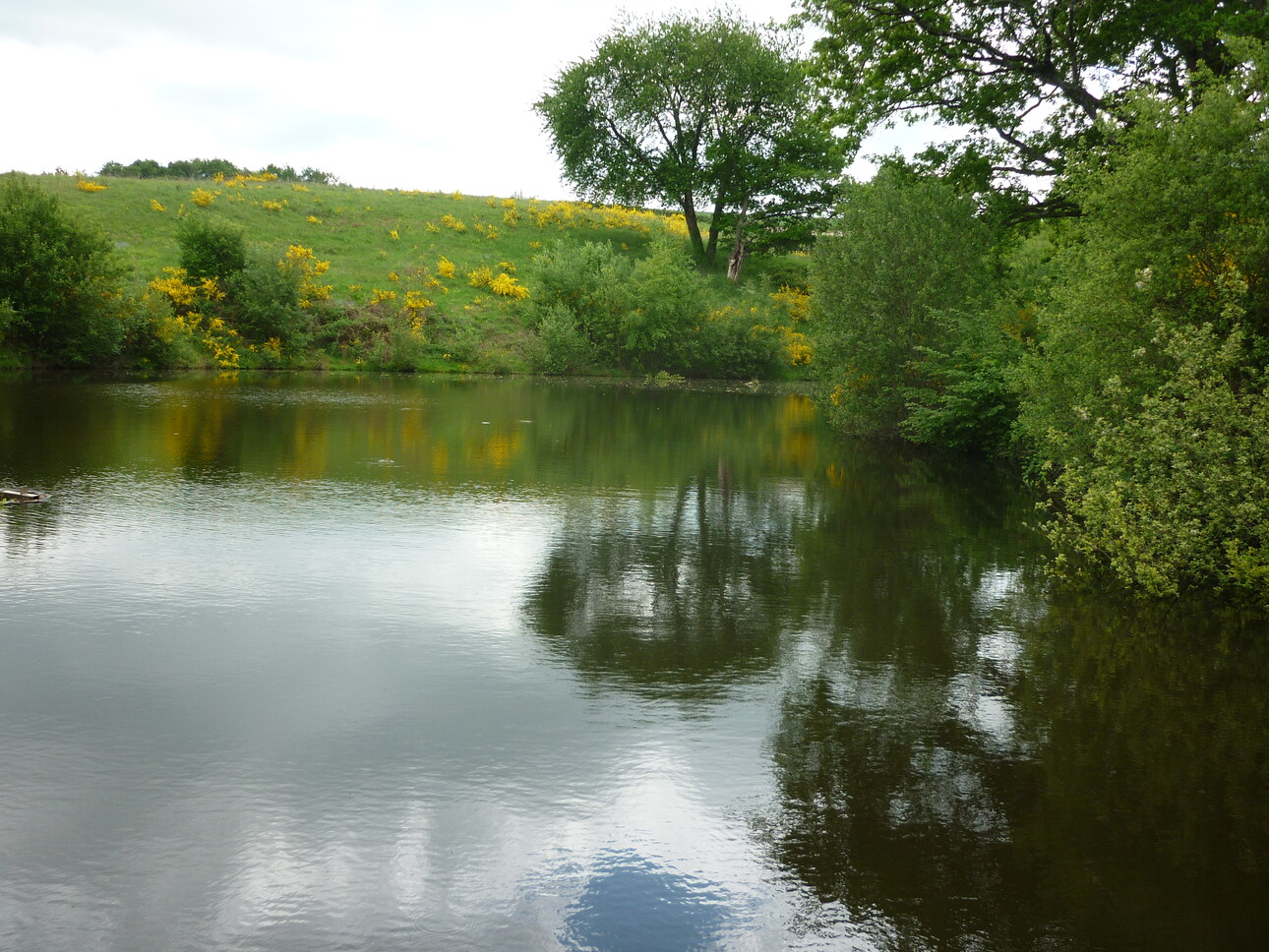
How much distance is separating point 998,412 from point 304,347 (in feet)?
112

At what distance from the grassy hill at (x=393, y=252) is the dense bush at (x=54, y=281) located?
115cm

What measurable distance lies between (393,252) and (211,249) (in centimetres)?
1222

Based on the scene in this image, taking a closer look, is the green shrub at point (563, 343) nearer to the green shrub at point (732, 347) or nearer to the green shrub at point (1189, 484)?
the green shrub at point (732, 347)

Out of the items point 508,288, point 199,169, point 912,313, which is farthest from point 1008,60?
point 199,169

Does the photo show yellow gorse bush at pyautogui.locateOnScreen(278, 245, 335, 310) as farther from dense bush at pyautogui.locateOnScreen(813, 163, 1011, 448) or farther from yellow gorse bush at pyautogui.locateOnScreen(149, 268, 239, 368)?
dense bush at pyautogui.locateOnScreen(813, 163, 1011, 448)

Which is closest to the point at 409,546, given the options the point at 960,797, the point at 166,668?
the point at 166,668

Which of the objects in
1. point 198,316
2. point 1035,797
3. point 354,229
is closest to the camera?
point 1035,797

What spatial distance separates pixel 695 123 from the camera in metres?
60.7

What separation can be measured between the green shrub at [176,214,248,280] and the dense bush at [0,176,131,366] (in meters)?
8.58

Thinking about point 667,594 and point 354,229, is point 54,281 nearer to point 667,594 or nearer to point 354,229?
point 354,229

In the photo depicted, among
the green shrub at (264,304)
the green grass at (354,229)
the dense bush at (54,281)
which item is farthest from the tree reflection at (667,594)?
the green grass at (354,229)

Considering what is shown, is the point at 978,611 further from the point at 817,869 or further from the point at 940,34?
the point at 940,34

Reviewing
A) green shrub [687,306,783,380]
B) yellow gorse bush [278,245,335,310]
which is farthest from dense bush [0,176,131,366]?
green shrub [687,306,783,380]

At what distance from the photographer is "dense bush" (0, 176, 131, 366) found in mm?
33344
